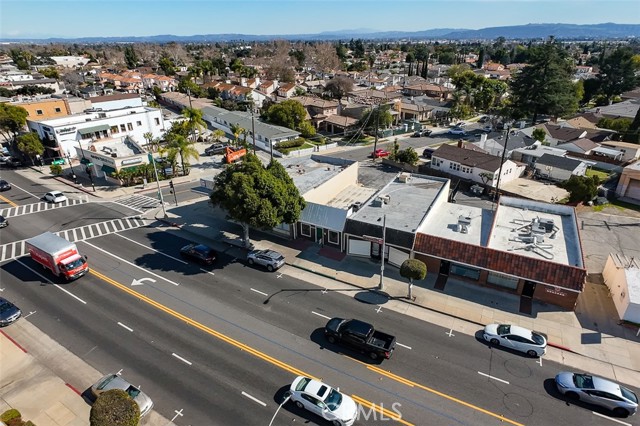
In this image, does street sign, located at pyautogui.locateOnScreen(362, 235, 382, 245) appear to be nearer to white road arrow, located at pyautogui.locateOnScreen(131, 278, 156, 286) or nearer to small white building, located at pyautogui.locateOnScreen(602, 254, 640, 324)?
small white building, located at pyautogui.locateOnScreen(602, 254, 640, 324)

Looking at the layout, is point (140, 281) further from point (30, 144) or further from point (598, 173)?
point (598, 173)

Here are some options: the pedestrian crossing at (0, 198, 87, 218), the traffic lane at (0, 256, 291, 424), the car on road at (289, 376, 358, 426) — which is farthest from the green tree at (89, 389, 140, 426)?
the pedestrian crossing at (0, 198, 87, 218)

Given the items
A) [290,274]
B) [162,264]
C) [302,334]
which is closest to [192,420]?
[302,334]

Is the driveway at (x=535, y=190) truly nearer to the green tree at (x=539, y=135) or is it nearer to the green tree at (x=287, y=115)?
the green tree at (x=539, y=135)

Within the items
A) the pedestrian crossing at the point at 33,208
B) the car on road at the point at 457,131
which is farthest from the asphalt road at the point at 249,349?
the car on road at the point at 457,131

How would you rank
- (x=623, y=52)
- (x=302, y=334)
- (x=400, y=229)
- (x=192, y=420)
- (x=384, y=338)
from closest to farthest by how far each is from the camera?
(x=192, y=420) < (x=384, y=338) < (x=302, y=334) < (x=400, y=229) < (x=623, y=52)

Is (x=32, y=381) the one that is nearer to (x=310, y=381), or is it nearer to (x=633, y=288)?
(x=310, y=381)

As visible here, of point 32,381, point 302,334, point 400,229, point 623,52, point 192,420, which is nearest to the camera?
point 192,420
